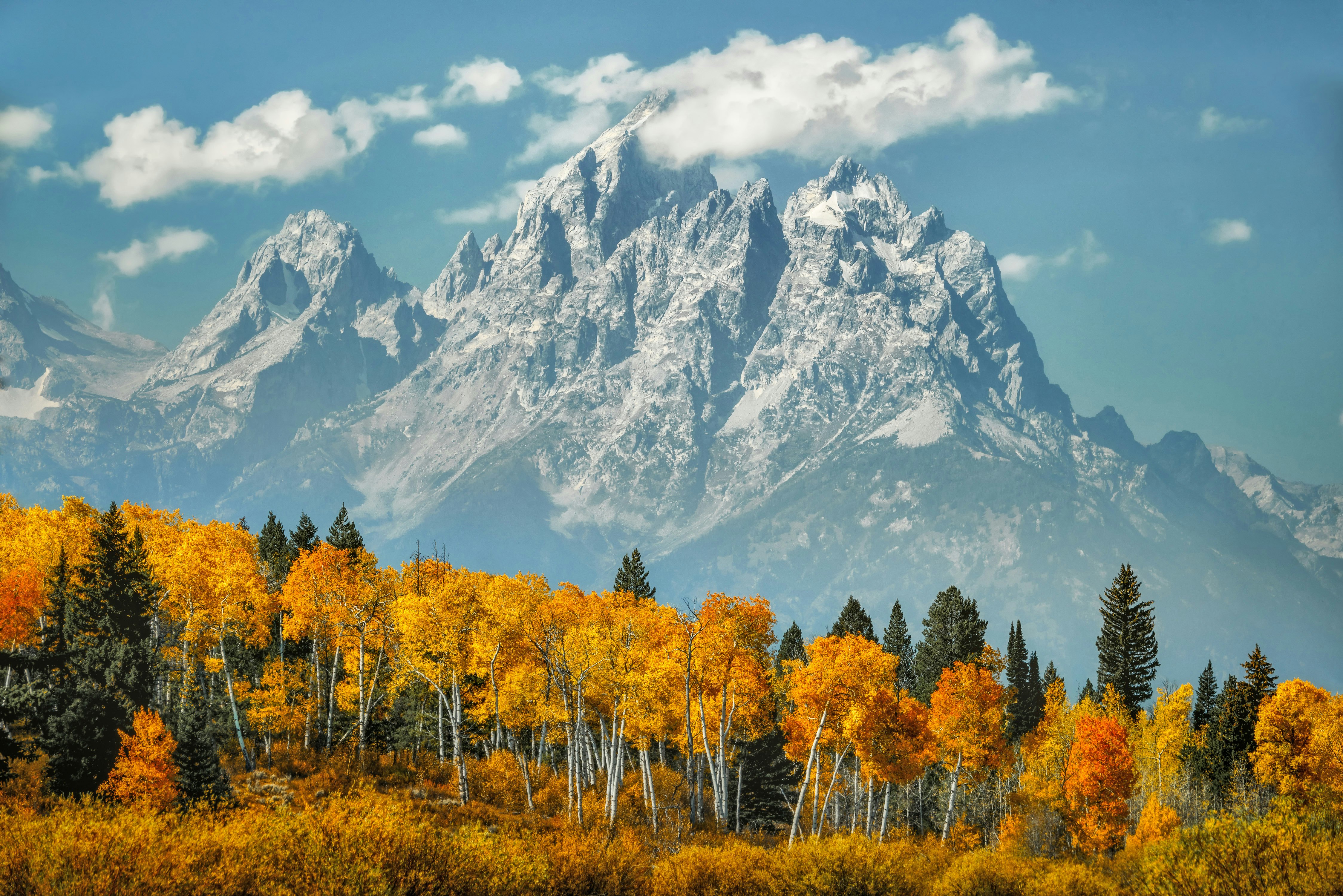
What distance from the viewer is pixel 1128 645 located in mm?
84812

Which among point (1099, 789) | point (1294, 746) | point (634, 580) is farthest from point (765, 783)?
point (1294, 746)

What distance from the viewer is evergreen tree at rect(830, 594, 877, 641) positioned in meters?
93.2

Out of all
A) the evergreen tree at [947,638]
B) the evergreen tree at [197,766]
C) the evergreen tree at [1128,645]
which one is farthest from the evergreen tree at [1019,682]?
the evergreen tree at [197,766]

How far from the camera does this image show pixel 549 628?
49.0 metres

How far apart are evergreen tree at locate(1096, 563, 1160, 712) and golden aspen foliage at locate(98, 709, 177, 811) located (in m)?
77.9

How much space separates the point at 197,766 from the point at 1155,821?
60941mm

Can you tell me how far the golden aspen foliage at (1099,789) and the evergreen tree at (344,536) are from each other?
6048 centimetres

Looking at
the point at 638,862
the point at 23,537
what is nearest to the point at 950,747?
the point at 638,862

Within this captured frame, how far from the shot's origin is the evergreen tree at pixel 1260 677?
65875mm

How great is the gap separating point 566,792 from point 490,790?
5.07 metres

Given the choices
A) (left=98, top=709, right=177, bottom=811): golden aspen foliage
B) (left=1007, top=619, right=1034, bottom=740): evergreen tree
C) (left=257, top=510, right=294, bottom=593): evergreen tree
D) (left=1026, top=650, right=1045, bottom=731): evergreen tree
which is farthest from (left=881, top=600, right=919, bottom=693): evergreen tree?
(left=98, top=709, right=177, bottom=811): golden aspen foliage

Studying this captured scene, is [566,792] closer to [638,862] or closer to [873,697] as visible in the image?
[873,697]

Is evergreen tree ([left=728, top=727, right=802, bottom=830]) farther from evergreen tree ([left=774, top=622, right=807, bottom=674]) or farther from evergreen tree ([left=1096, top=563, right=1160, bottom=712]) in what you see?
evergreen tree ([left=1096, top=563, right=1160, bottom=712])

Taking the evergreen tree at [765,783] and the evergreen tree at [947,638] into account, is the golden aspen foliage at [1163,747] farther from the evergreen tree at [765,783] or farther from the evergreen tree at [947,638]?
the evergreen tree at [765,783]
